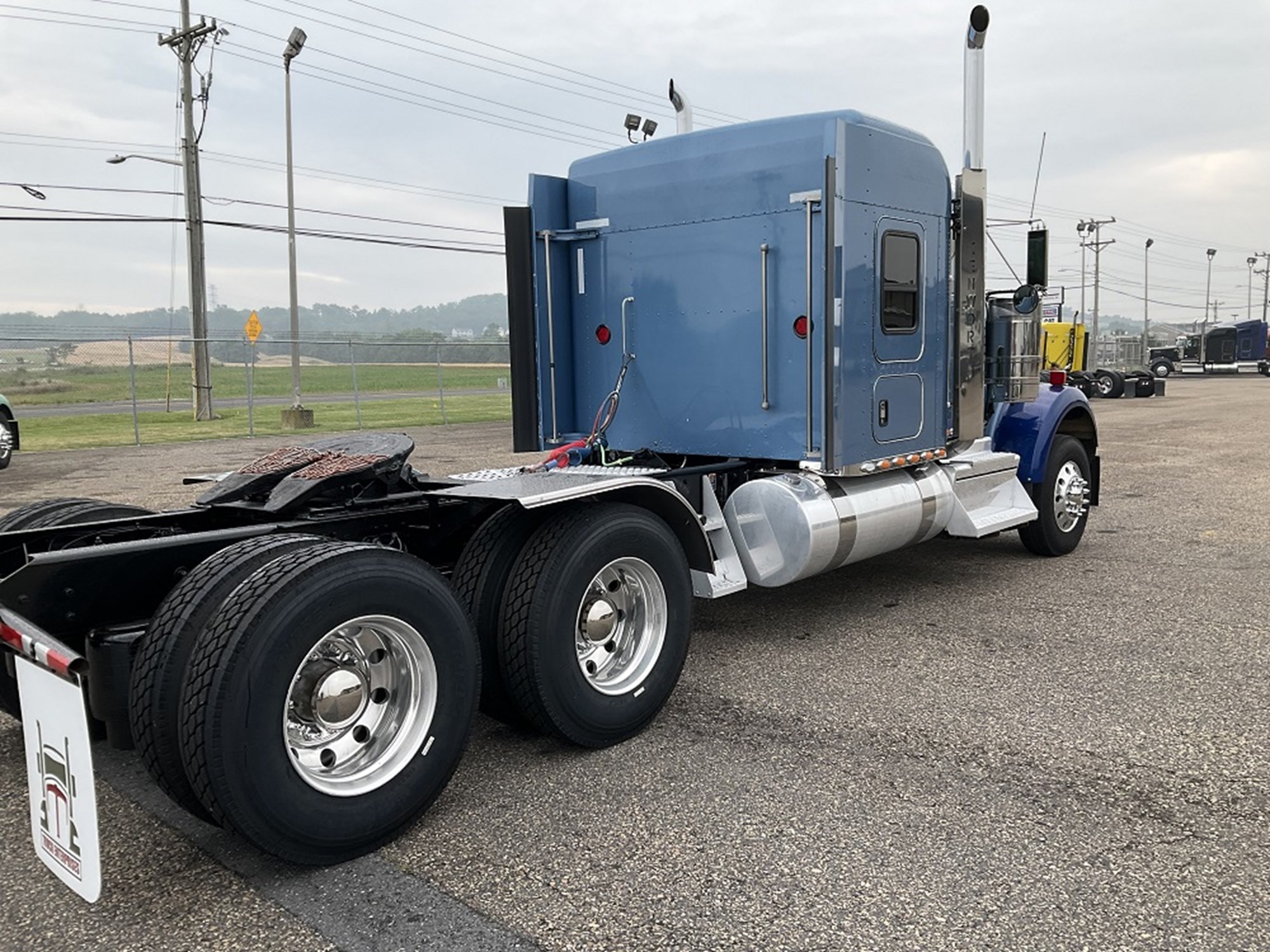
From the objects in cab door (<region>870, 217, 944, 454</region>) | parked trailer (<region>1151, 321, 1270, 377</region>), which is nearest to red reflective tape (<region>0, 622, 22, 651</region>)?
cab door (<region>870, 217, 944, 454</region>)

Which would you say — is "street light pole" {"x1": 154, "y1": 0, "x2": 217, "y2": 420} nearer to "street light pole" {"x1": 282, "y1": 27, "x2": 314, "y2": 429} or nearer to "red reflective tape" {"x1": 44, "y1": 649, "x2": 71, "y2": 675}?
"street light pole" {"x1": 282, "y1": 27, "x2": 314, "y2": 429}

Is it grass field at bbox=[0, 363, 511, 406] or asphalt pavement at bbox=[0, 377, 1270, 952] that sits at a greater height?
grass field at bbox=[0, 363, 511, 406]

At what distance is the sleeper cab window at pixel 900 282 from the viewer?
5969mm

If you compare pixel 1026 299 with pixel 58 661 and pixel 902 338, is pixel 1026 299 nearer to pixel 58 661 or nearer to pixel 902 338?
pixel 902 338

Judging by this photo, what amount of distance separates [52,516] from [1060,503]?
6.68m

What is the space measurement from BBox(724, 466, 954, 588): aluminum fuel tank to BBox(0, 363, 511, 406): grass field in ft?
70.8

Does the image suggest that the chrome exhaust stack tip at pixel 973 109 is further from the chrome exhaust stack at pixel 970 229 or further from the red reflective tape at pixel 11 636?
the red reflective tape at pixel 11 636

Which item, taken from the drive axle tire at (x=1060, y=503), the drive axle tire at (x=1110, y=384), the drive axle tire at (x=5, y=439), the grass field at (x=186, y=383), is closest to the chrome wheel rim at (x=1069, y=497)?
the drive axle tire at (x=1060, y=503)

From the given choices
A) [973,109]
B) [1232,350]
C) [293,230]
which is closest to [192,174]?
[293,230]

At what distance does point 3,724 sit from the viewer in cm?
450

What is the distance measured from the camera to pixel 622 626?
176 inches

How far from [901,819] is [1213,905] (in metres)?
0.94

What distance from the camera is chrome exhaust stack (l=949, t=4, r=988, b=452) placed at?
660 centimetres

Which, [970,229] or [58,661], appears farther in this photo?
[970,229]
